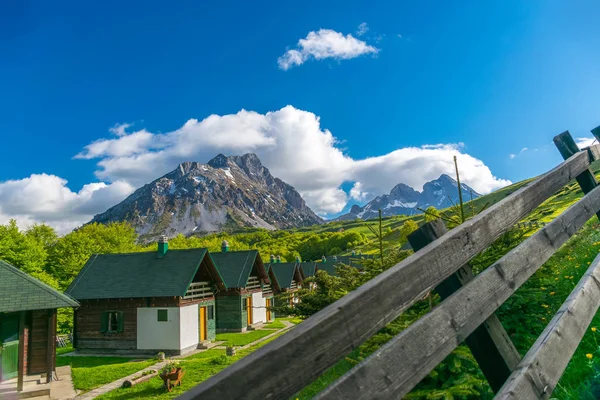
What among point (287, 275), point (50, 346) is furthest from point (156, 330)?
point (287, 275)

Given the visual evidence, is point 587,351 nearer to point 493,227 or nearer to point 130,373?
point 493,227

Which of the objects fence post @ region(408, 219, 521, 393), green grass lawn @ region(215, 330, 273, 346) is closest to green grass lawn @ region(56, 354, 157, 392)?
green grass lawn @ region(215, 330, 273, 346)

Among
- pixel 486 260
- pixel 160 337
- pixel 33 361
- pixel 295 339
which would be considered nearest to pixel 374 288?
pixel 295 339

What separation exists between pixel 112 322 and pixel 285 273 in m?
22.5

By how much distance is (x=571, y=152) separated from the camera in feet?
12.9

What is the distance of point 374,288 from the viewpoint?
1.54m

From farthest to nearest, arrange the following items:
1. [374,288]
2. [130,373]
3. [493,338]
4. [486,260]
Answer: [130,373], [486,260], [493,338], [374,288]

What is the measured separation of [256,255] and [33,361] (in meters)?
18.7

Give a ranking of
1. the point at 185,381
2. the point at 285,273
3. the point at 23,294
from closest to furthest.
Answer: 1. the point at 23,294
2. the point at 185,381
3. the point at 285,273

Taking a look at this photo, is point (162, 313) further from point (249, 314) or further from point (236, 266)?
point (249, 314)

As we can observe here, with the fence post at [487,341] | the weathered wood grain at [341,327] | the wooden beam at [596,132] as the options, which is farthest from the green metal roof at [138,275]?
the weathered wood grain at [341,327]

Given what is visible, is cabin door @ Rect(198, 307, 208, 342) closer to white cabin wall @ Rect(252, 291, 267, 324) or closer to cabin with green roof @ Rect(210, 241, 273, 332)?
cabin with green roof @ Rect(210, 241, 273, 332)

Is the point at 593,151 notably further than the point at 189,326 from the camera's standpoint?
No

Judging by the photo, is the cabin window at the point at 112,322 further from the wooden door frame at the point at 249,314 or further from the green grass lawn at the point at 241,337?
the wooden door frame at the point at 249,314
